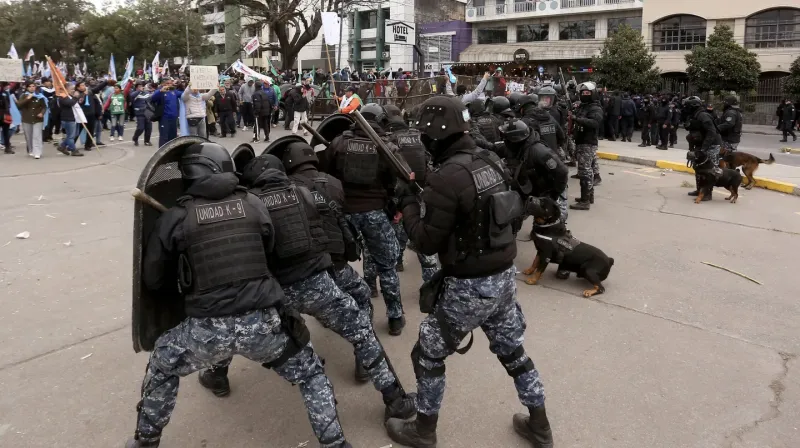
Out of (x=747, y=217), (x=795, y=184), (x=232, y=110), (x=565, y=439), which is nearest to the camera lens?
(x=565, y=439)

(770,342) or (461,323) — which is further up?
(461,323)

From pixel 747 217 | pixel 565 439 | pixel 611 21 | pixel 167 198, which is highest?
pixel 611 21

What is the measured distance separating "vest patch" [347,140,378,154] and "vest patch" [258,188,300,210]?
140cm

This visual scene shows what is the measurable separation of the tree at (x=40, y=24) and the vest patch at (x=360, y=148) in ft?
174

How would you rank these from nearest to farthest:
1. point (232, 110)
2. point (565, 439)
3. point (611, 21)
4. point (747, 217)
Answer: point (565, 439), point (747, 217), point (232, 110), point (611, 21)

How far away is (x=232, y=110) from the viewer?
55.3 ft

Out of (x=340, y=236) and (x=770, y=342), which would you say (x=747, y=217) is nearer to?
(x=770, y=342)

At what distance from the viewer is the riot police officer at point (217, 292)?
105 inches

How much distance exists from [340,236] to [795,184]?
35.9 ft

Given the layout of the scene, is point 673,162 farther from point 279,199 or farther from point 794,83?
point 794,83

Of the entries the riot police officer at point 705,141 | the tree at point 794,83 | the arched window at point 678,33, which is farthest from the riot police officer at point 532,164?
the arched window at point 678,33

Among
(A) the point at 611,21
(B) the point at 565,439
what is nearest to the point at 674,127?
(B) the point at 565,439

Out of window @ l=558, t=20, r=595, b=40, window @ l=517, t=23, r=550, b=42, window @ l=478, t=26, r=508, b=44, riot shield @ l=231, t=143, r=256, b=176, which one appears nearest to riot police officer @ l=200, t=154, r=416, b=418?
riot shield @ l=231, t=143, r=256, b=176

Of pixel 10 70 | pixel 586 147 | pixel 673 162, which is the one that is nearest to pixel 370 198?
pixel 586 147
